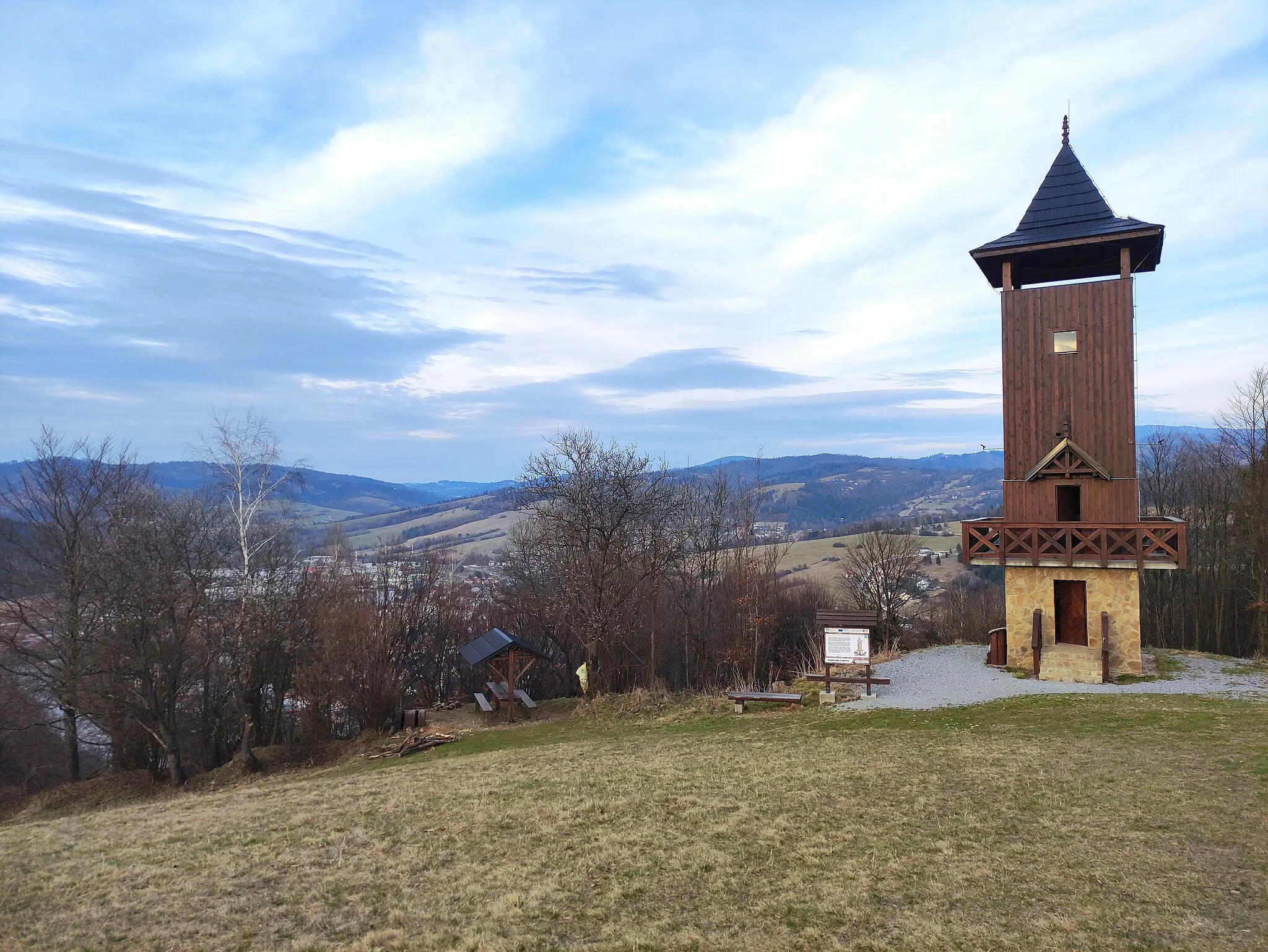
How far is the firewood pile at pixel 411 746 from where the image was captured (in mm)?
16797

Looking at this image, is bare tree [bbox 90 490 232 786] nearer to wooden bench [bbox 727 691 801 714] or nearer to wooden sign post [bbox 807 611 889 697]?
wooden bench [bbox 727 691 801 714]

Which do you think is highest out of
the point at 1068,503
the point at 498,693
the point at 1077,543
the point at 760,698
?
the point at 1068,503

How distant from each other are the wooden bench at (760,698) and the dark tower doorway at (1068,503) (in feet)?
27.1

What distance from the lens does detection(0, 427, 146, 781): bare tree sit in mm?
21828

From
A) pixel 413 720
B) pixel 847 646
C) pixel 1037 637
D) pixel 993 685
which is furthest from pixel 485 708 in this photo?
pixel 1037 637

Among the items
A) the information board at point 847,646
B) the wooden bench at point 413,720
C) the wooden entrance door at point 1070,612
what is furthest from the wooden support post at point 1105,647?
the wooden bench at point 413,720

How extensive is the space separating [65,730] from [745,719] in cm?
2251

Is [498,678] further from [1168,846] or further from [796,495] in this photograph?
[796,495]

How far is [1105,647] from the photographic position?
52.5ft

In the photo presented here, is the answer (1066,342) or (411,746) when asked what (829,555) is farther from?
(411,746)

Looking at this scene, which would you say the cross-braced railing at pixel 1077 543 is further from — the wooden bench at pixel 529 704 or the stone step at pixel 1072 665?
the wooden bench at pixel 529 704

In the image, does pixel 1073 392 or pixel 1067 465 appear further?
pixel 1073 392

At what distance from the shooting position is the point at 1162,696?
13938 mm

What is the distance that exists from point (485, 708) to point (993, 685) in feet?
42.4
